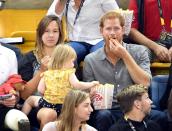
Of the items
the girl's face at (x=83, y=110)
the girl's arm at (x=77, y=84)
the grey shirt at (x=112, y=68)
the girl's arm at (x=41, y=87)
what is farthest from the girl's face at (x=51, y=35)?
the girl's face at (x=83, y=110)

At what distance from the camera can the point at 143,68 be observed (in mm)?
4543

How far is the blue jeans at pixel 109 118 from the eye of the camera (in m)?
4.23

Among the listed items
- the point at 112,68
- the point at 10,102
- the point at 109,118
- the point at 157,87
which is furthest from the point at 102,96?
the point at 10,102

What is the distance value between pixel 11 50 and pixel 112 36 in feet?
2.69

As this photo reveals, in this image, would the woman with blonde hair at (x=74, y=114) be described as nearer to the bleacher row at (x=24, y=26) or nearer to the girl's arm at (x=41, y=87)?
the girl's arm at (x=41, y=87)

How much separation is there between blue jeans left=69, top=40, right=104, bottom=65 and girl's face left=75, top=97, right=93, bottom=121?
941 millimetres

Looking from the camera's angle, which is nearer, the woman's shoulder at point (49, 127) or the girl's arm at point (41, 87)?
the woman's shoulder at point (49, 127)

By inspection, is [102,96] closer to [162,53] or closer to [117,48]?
[117,48]

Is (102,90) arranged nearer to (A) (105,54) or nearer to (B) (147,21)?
(A) (105,54)

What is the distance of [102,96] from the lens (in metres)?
4.34

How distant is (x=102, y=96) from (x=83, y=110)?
0.34m

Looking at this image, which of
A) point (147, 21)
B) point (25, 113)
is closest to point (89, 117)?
point (25, 113)

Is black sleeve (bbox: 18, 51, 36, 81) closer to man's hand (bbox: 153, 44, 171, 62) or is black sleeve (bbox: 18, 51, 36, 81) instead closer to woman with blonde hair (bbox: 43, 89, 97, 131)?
woman with blonde hair (bbox: 43, 89, 97, 131)

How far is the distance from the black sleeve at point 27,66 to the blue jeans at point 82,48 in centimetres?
41
